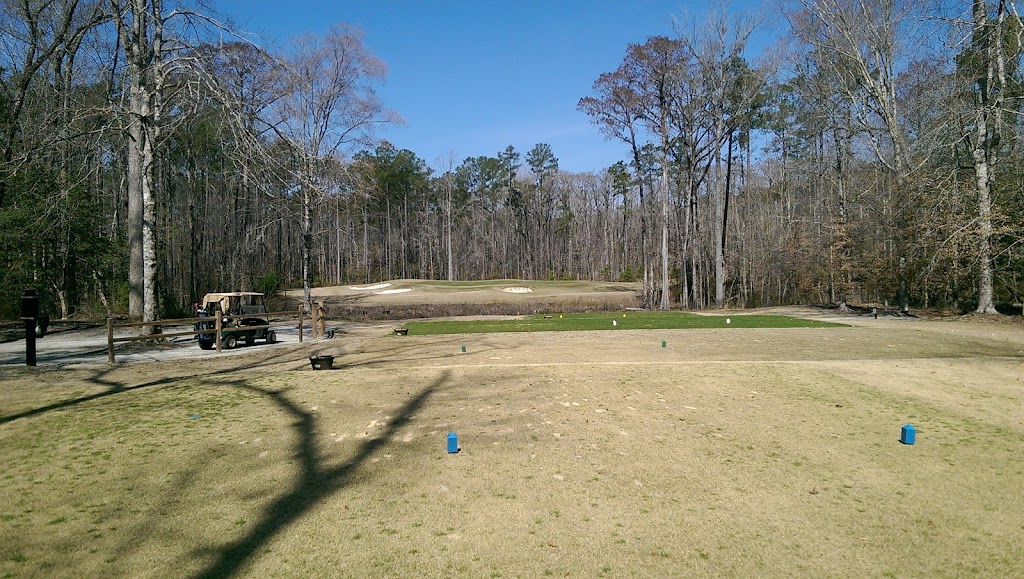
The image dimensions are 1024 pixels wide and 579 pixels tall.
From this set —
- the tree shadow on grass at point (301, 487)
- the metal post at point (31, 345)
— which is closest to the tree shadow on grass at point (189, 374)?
the metal post at point (31, 345)

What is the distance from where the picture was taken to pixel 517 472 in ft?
20.5

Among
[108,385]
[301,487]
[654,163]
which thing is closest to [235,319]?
[108,385]

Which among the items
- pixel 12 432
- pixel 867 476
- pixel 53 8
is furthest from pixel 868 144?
pixel 53 8

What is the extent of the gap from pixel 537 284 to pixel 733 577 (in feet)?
166

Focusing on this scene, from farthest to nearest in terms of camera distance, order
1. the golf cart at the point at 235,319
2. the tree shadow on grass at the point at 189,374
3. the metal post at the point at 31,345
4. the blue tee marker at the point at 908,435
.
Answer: the golf cart at the point at 235,319 → the metal post at the point at 31,345 → the tree shadow on grass at the point at 189,374 → the blue tee marker at the point at 908,435

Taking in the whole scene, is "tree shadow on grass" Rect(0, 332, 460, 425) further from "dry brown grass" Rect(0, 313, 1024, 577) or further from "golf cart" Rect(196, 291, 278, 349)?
"golf cart" Rect(196, 291, 278, 349)

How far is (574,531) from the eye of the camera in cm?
493

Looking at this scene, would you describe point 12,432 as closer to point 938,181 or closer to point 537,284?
point 938,181

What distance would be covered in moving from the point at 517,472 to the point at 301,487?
7.51 feet

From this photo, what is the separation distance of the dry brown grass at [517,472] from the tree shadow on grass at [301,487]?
0.03m

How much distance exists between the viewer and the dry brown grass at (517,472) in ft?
14.8

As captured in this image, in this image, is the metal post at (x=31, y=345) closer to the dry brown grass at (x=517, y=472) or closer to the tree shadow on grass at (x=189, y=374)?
the dry brown grass at (x=517, y=472)

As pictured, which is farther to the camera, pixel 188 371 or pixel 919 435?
pixel 188 371

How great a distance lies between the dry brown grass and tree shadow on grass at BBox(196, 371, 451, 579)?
31 mm
